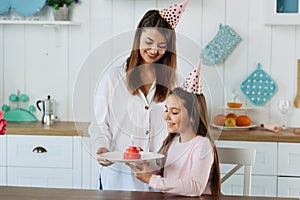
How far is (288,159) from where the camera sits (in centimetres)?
322

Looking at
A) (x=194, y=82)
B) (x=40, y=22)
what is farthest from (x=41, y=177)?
(x=194, y=82)

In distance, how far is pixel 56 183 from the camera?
11.1 ft

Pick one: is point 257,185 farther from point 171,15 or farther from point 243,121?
point 171,15

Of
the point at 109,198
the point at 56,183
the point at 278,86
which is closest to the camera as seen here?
the point at 109,198

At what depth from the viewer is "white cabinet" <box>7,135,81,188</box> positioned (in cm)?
334

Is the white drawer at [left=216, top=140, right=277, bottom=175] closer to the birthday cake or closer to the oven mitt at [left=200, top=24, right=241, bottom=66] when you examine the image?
the oven mitt at [left=200, top=24, right=241, bottom=66]

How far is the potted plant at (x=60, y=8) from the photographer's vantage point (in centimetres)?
358

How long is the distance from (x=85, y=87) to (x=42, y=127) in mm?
1427

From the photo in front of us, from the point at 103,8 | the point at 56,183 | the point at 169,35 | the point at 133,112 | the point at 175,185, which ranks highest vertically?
the point at 103,8

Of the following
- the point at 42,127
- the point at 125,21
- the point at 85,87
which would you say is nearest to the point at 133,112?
the point at 85,87

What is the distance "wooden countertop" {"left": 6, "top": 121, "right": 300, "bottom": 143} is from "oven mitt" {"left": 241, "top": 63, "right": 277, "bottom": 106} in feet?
0.73

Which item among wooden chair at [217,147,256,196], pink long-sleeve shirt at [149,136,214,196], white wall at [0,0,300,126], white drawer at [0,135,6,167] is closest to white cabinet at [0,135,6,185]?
white drawer at [0,135,6,167]

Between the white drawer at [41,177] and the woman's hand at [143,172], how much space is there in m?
1.46

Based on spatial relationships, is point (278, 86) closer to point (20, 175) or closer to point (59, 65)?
point (59, 65)
